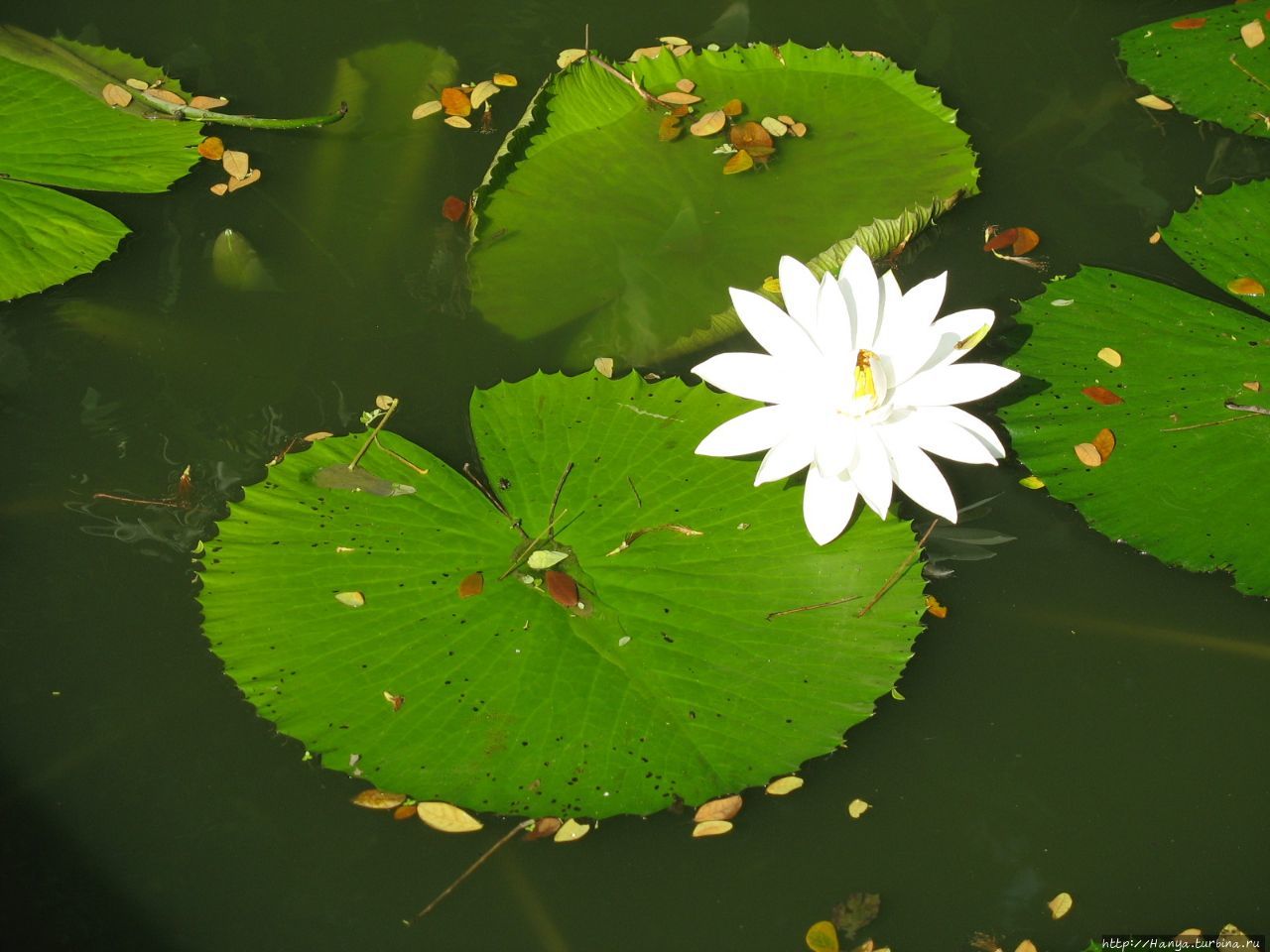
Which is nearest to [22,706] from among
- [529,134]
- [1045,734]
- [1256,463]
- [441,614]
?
[441,614]

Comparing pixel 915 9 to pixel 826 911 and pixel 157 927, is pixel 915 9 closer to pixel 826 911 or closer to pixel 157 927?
pixel 826 911

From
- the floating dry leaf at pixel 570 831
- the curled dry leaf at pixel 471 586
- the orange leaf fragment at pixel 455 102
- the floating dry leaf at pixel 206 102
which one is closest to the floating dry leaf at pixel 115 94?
the floating dry leaf at pixel 206 102

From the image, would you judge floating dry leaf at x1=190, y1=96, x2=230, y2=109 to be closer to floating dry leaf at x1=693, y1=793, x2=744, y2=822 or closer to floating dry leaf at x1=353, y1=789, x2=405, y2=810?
floating dry leaf at x1=353, y1=789, x2=405, y2=810

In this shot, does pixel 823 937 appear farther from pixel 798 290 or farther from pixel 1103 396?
pixel 1103 396

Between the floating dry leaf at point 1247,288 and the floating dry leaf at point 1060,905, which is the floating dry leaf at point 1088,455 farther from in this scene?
the floating dry leaf at point 1060,905

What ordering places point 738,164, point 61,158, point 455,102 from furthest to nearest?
1. point 455,102
2. point 738,164
3. point 61,158

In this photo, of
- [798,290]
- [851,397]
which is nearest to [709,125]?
[798,290]
